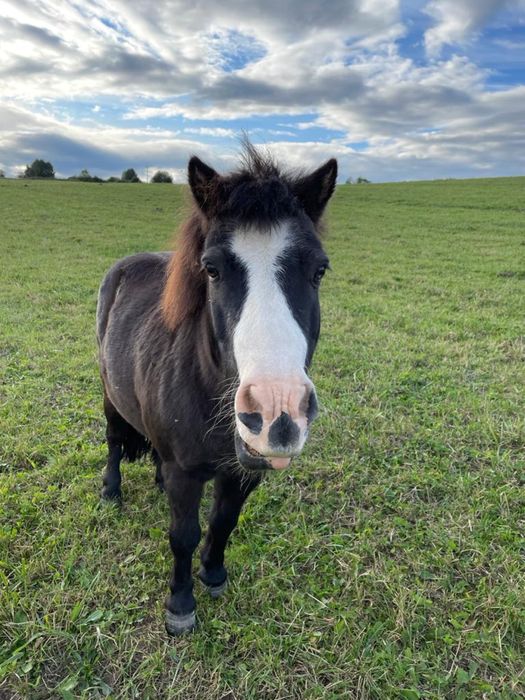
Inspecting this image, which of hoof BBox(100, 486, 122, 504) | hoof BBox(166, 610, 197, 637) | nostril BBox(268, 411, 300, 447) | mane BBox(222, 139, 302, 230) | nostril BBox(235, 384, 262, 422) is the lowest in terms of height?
hoof BBox(166, 610, 197, 637)

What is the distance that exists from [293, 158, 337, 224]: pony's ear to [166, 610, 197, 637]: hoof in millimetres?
2400

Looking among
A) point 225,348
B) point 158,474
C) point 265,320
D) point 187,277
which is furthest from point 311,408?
point 158,474

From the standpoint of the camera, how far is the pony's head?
5.48 ft

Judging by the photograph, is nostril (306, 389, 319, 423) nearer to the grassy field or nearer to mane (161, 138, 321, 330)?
mane (161, 138, 321, 330)

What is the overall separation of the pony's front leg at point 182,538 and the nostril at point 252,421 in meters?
1.02

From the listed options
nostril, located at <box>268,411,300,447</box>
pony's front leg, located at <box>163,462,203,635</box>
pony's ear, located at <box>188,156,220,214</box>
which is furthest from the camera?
pony's front leg, located at <box>163,462,203,635</box>

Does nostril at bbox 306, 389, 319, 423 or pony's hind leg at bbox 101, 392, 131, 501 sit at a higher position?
nostril at bbox 306, 389, 319, 423

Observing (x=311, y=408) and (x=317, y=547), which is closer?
(x=311, y=408)

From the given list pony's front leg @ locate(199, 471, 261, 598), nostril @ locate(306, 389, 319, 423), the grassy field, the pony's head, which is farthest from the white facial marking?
pony's front leg @ locate(199, 471, 261, 598)

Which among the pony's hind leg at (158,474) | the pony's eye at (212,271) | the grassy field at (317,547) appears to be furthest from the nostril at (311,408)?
the pony's hind leg at (158,474)

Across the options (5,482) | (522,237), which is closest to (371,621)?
(5,482)

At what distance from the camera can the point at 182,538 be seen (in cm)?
267

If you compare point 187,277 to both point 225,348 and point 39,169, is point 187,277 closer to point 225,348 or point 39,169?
point 225,348

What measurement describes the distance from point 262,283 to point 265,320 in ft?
0.65
